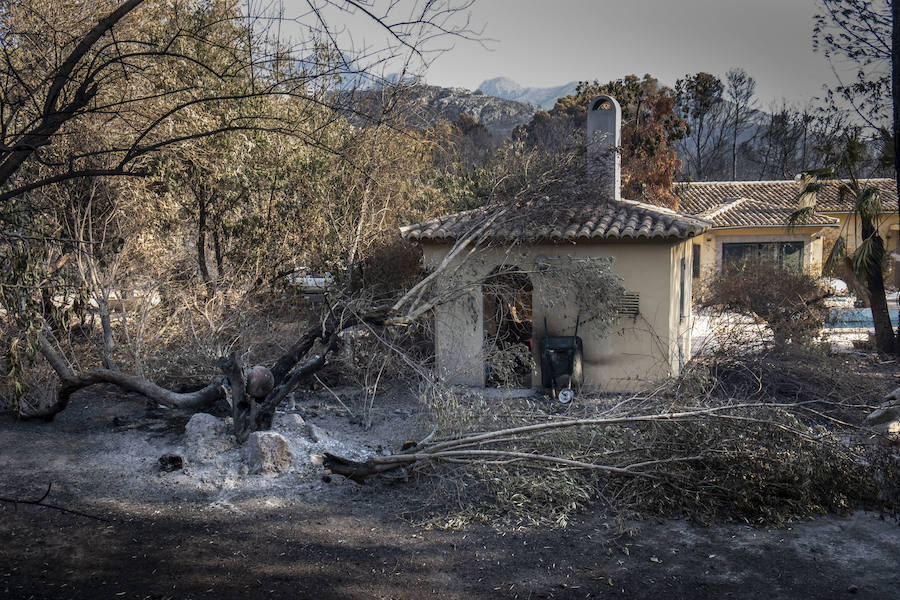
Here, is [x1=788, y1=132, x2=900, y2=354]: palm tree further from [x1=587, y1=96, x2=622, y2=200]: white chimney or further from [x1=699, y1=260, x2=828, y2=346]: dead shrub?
[x1=587, y1=96, x2=622, y2=200]: white chimney

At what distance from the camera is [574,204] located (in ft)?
39.9

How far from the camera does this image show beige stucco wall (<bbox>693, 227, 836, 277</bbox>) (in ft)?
83.3

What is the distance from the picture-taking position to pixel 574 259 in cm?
1173

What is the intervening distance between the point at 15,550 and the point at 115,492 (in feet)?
4.68

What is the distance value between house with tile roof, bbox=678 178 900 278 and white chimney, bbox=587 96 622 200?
37.3 ft

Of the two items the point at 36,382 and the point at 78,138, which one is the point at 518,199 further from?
the point at 36,382

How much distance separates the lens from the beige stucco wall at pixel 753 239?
83.3 feet

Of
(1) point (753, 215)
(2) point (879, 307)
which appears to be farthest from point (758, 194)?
(2) point (879, 307)

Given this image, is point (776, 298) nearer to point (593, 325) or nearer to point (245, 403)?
point (593, 325)

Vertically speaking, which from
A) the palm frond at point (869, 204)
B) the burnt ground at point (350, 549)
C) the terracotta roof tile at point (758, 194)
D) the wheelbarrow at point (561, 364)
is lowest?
the burnt ground at point (350, 549)

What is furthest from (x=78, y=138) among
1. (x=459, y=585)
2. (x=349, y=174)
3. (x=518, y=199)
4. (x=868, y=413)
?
(x=868, y=413)

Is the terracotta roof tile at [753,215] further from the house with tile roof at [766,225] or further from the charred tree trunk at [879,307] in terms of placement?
the charred tree trunk at [879,307]

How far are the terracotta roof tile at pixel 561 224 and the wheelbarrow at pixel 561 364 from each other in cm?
175

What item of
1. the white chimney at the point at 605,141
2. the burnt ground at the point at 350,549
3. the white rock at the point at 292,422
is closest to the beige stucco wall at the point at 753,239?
the white chimney at the point at 605,141
